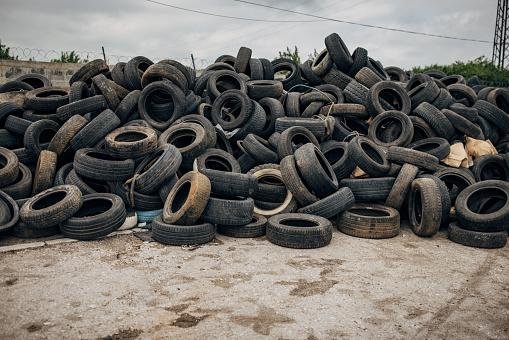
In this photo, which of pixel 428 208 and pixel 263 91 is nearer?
pixel 428 208

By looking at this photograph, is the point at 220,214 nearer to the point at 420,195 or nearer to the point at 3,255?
the point at 3,255

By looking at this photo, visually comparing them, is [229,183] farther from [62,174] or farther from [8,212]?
[8,212]

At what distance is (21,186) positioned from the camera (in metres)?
7.53

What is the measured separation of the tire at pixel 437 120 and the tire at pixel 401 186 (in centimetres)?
248

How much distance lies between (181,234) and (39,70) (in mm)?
15420

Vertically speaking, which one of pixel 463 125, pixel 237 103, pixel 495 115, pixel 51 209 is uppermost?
pixel 237 103

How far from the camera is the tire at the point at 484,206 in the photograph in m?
6.79

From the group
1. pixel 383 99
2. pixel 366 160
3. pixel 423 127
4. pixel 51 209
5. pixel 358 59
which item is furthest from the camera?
pixel 358 59

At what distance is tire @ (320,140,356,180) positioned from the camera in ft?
27.9

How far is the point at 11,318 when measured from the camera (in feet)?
13.4

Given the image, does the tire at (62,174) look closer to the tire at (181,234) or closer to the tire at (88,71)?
the tire at (181,234)

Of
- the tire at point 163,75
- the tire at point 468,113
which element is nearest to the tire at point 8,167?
the tire at point 163,75

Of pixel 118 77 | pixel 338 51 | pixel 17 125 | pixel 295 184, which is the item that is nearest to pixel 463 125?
pixel 338 51

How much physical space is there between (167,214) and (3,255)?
2.49m
